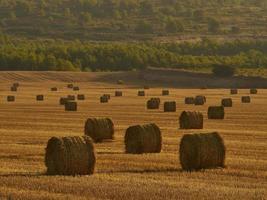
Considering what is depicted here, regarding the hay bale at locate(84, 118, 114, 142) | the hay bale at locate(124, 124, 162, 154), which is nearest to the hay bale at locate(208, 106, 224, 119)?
the hay bale at locate(84, 118, 114, 142)

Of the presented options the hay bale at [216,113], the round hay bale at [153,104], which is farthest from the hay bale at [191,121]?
the round hay bale at [153,104]

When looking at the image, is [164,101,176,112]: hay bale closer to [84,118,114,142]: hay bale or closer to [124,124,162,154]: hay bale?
[84,118,114,142]: hay bale

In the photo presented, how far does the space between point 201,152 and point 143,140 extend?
13.7ft

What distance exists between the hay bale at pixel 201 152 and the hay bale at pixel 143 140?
359 centimetres

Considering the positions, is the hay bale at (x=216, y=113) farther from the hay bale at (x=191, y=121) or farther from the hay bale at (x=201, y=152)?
the hay bale at (x=201, y=152)

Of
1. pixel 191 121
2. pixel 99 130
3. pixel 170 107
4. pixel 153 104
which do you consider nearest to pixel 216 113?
pixel 170 107

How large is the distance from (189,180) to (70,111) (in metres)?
29.9

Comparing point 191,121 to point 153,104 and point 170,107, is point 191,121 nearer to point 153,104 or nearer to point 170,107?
point 170,107

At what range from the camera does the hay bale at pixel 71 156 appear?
65.6 feet

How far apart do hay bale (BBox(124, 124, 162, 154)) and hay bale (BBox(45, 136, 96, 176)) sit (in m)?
4.85

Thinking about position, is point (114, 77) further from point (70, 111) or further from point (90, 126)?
point (90, 126)

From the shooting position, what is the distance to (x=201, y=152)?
21156mm

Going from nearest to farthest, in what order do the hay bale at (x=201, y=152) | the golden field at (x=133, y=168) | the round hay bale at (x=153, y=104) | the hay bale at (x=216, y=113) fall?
the golden field at (x=133, y=168) < the hay bale at (x=201, y=152) < the hay bale at (x=216, y=113) < the round hay bale at (x=153, y=104)

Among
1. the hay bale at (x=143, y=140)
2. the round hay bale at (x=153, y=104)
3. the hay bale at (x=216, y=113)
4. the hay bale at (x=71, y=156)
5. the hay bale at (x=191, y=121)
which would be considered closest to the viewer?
the hay bale at (x=71, y=156)
